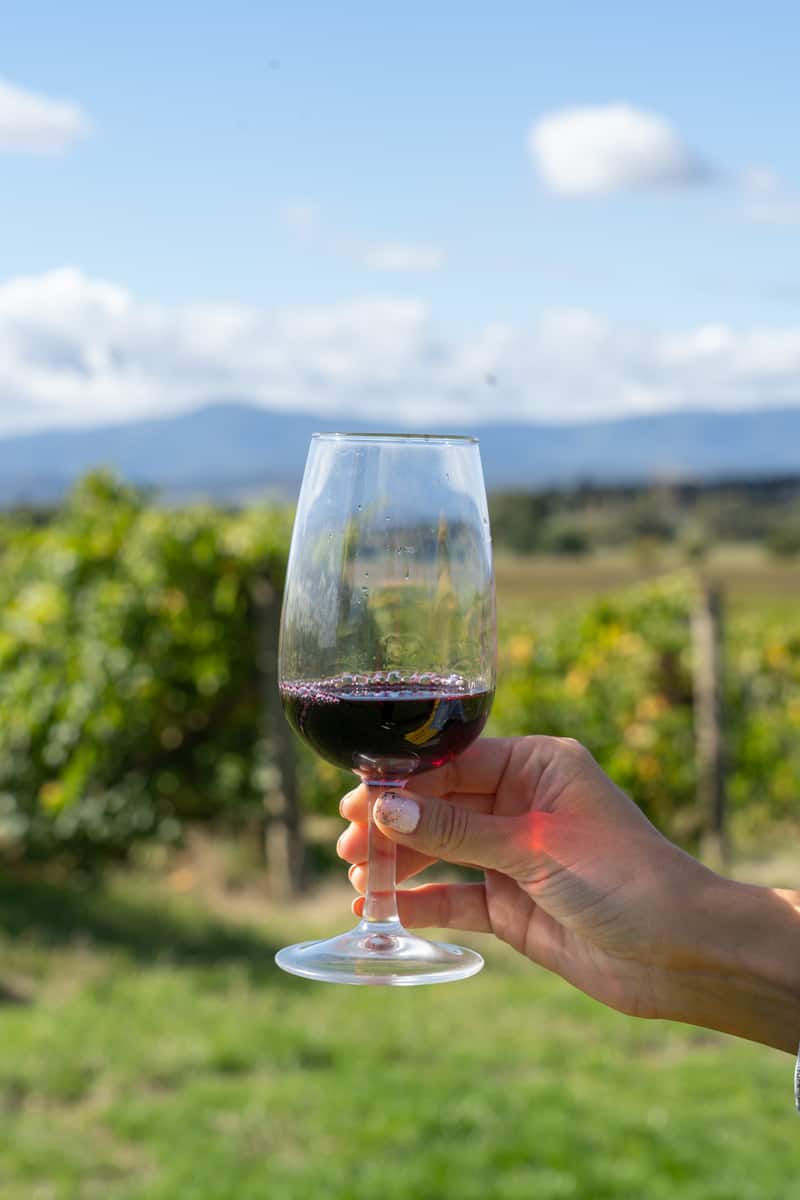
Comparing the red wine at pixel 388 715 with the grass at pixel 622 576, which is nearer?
the red wine at pixel 388 715

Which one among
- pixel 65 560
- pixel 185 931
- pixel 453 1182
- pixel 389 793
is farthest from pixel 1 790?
pixel 389 793

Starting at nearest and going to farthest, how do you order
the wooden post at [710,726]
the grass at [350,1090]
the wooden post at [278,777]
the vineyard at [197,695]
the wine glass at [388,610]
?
1. the wine glass at [388,610]
2. the grass at [350,1090]
3. the wooden post at [278,777]
4. the vineyard at [197,695]
5. the wooden post at [710,726]

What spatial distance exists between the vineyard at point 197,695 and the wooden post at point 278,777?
0.02 m

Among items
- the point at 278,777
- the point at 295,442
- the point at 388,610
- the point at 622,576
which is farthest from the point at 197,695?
the point at 295,442

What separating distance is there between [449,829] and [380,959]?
0.20 m

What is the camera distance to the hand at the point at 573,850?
1.96m

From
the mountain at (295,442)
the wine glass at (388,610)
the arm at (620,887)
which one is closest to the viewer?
the wine glass at (388,610)

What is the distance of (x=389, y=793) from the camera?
6.38ft

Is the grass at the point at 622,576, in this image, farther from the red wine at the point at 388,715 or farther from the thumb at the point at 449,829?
the red wine at the point at 388,715

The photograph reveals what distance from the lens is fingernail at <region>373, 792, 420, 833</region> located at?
1.90 m

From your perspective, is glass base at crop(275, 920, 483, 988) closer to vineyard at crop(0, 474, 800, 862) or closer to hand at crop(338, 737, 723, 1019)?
hand at crop(338, 737, 723, 1019)

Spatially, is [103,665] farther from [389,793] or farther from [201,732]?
[389,793]

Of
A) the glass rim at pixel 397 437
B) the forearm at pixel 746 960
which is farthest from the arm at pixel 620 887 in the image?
the glass rim at pixel 397 437

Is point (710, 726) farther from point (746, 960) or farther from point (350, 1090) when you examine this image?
point (746, 960)
